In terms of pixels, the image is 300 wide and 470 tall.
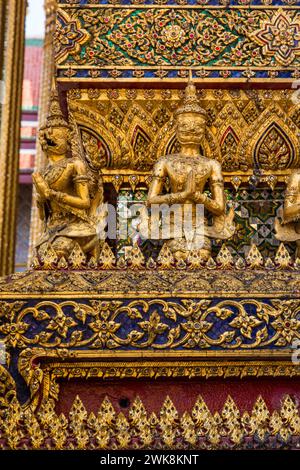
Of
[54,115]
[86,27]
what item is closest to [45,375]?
[54,115]

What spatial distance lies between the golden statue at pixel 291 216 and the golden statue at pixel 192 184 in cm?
38

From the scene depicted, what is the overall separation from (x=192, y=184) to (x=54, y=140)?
1.17 meters

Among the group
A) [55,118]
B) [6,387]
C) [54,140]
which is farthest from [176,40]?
[6,387]

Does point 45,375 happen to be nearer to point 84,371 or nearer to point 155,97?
point 84,371

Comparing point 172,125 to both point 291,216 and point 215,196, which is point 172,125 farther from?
point 291,216

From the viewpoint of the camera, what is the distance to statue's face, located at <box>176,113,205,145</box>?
6496 mm

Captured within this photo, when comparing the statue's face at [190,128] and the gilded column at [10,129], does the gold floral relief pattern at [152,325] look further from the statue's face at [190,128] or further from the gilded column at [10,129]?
the gilded column at [10,129]

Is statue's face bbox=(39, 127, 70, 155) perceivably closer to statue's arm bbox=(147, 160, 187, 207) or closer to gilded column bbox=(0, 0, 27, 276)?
statue's arm bbox=(147, 160, 187, 207)

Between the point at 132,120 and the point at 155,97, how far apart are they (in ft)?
0.80

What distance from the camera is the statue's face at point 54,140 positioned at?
6664mm

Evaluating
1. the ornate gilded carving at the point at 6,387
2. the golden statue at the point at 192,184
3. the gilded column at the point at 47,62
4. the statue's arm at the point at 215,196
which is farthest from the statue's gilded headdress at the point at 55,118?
the gilded column at the point at 47,62

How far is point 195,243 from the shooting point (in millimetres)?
6164

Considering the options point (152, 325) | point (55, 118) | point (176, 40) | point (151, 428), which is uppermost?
point (176, 40)

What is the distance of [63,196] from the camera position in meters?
6.33
